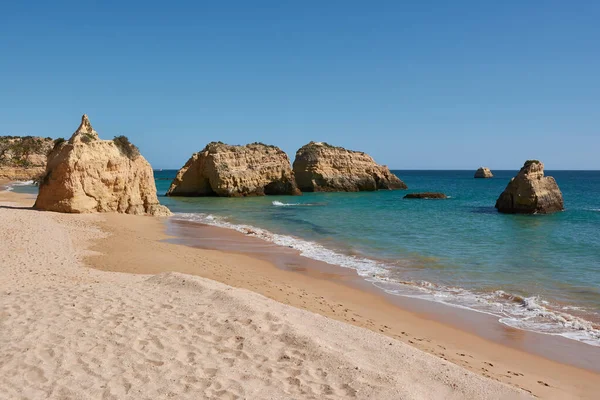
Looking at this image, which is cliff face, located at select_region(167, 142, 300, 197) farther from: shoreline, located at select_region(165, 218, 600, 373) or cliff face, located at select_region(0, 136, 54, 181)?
cliff face, located at select_region(0, 136, 54, 181)

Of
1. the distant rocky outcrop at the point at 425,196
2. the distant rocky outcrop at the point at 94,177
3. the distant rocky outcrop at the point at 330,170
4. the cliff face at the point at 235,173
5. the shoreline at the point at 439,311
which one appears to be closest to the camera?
the shoreline at the point at 439,311

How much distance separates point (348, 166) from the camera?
64375 millimetres

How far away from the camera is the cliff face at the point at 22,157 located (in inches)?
3027

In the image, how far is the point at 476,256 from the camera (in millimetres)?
15984

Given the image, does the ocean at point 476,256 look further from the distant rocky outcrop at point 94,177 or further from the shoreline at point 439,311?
the distant rocky outcrop at point 94,177

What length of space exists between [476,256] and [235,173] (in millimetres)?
37496

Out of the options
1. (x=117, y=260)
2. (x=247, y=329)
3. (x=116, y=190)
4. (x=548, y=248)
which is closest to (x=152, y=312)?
(x=247, y=329)

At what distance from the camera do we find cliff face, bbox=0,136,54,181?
252 ft

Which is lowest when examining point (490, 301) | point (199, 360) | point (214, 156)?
point (490, 301)

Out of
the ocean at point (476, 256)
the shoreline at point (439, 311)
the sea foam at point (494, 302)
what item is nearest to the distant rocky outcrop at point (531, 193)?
the ocean at point (476, 256)

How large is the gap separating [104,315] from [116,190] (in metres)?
19.7

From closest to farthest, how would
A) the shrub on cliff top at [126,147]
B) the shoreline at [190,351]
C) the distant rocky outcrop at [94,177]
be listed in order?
the shoreline at [190,351], the distant rocky outcrop at [94,177], the shrub on cliff top at [126,147]

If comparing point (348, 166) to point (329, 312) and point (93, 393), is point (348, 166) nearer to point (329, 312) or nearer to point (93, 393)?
point (329, 312)

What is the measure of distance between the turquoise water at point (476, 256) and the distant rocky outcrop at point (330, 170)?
31968mm
